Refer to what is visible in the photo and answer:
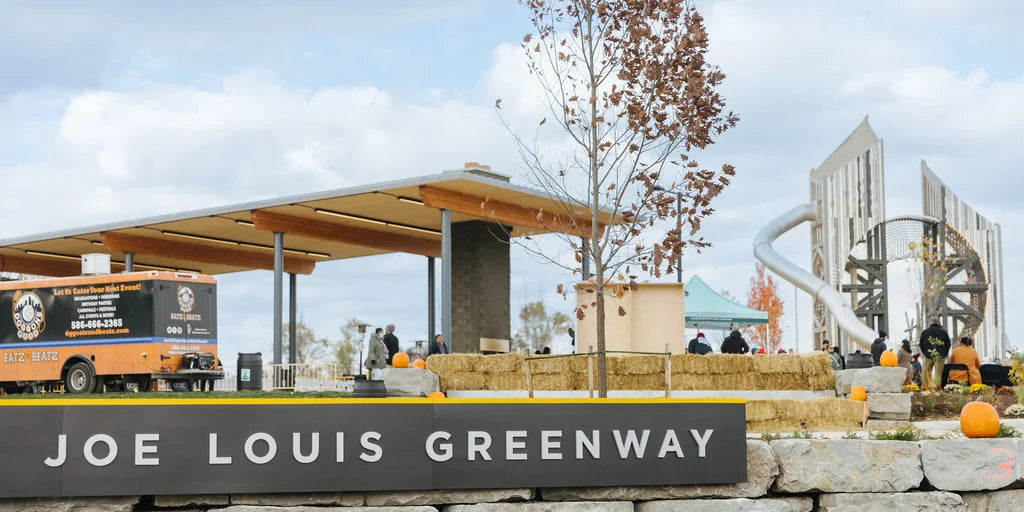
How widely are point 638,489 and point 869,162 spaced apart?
36.5 metres

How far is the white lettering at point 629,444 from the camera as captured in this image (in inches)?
313

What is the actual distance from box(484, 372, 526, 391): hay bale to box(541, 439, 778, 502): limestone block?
356 inches

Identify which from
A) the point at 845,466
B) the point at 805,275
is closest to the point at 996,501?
the point at 845,466

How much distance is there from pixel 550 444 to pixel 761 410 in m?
6.96

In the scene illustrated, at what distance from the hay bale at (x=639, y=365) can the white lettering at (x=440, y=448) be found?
9100mm

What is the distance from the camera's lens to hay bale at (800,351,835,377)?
1675cm

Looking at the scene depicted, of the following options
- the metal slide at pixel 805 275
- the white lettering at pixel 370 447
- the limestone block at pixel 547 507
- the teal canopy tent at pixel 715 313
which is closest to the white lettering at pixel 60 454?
the white lettering at pixel 370 447

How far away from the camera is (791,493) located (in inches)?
329

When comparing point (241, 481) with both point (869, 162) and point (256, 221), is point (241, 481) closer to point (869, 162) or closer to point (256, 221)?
point (256, 221)

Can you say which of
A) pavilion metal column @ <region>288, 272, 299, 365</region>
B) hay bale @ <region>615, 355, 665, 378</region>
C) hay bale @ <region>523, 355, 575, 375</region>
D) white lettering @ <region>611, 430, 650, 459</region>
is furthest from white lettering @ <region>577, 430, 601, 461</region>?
pavilion metal column @ <region>288, 272, 299, 365</region>

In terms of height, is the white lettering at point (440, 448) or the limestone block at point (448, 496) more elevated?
the white lettering at point (440, 448)

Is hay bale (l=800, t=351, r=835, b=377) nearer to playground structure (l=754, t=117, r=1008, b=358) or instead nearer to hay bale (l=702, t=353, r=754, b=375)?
hay bale (l=702, t=353, r=754, b=375)

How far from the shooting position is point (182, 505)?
24.6ft

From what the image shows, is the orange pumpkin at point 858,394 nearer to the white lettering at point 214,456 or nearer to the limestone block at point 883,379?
the limestone block at point 883,379
